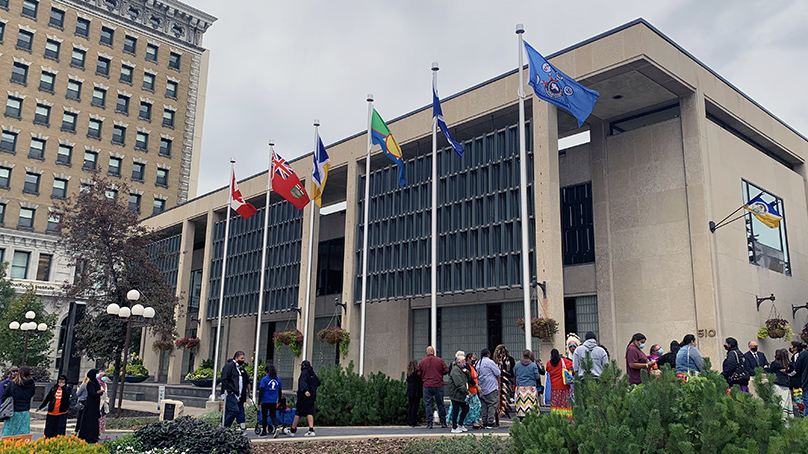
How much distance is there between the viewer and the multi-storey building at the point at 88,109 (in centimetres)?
4997

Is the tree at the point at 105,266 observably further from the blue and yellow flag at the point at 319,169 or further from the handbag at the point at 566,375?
the handbag at the point at 566,375

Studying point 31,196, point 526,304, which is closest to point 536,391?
point 526,304

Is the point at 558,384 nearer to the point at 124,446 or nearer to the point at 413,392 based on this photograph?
the point at 413,392

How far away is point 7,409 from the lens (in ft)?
40.3

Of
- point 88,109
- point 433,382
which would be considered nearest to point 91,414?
point 433,382

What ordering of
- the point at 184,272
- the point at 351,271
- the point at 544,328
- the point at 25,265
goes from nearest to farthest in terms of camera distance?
1. the point at 544,328
2. the point at 351,271
3. the point at 184,272
4. the point at 25,265

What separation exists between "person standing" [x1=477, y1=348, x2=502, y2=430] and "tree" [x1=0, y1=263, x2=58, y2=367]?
31437mm

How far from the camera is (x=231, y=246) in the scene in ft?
115

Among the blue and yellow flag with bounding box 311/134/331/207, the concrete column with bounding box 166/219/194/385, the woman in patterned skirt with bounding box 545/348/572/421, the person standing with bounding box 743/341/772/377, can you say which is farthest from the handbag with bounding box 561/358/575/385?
the concrete column with bounding box 166/219/194/385

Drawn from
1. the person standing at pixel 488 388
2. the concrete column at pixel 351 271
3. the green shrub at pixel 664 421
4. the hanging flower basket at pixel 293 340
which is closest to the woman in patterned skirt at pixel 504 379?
the person standing at pixel 488 388

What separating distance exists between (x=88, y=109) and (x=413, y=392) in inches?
1895

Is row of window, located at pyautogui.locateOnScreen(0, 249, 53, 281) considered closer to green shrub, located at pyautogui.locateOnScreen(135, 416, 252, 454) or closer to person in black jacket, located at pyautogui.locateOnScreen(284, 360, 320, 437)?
person in black jacket, located at pyautogui.locateOnScreen(284, 360, 320, 437)

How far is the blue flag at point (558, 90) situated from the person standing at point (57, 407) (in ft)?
42.4

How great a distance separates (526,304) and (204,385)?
20.9 m
